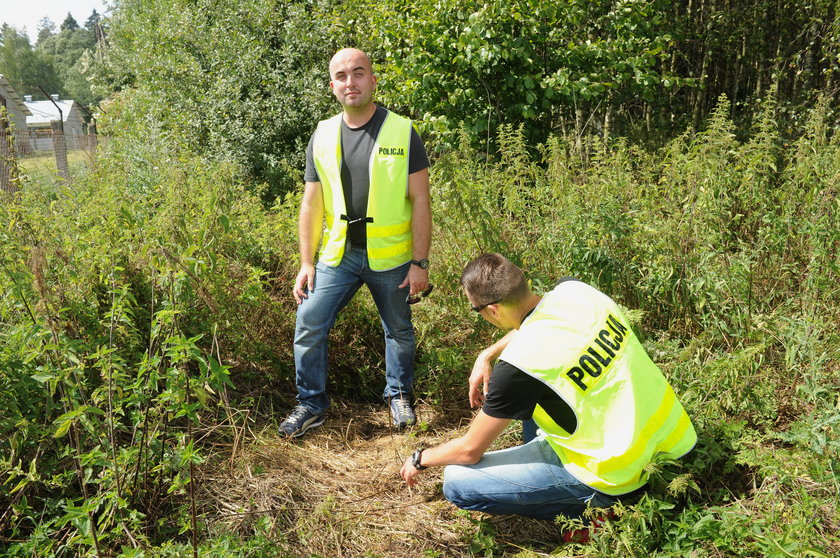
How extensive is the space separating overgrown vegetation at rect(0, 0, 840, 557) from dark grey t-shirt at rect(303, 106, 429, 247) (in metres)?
0.50

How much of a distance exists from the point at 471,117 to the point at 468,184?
128 inches

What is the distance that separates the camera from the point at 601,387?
2516mm

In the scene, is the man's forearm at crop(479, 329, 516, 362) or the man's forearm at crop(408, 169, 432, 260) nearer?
the man's forearm at crop(479, 329, 516, 362)

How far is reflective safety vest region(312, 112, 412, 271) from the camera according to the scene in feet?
11.6

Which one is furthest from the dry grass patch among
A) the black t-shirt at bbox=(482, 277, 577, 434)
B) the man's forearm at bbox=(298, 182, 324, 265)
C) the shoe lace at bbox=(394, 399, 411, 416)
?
the man's forearm at bbox=(298, 182, 324, 265)

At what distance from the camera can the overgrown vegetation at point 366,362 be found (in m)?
2.56

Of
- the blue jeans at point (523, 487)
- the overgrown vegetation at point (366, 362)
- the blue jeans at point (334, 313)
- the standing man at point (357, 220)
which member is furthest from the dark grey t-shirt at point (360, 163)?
the blue jeans at point (523, 487)

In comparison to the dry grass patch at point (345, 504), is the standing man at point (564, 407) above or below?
above

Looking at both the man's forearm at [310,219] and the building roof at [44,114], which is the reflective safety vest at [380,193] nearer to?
the man's forearm at [310,219]

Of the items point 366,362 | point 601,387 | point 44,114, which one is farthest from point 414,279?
point 44,114

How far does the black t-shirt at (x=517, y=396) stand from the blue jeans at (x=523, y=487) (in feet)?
0.94

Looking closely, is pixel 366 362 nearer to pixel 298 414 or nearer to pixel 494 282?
pixel 298 414

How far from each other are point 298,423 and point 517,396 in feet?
5.67

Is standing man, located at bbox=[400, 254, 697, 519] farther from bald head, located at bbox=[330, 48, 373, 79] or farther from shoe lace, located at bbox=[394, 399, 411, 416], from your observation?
bald head, located at bbox=[330, 48, 373, 79]
